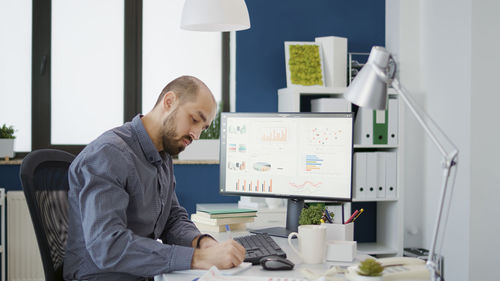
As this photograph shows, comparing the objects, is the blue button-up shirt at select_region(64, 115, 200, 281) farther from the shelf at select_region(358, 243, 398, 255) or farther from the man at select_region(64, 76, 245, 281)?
the shelf at select_region(358, 243, 398, 255)

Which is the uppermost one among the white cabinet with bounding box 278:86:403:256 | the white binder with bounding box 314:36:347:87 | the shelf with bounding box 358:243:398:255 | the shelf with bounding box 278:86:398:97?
the white binder with bounding box 314:36:347:87

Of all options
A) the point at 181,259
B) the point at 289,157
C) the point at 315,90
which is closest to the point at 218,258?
the point at 181,259

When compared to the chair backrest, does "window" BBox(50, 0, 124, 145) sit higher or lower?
higher

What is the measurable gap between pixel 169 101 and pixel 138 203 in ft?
1.09

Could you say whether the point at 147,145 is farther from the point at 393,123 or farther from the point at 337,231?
the point at 393,123

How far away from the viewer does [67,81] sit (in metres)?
3.95

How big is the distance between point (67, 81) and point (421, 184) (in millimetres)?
2672

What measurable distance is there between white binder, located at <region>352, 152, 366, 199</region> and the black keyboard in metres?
1.84

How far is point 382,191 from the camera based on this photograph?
3771 millimetres

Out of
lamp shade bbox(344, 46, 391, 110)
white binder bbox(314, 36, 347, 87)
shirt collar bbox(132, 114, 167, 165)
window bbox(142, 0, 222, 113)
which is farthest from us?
window bbox(142, 0, 222, 113)

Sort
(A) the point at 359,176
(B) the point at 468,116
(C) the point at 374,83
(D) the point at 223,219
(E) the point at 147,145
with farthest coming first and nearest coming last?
(A) the point at 359,176
(B) the point at 468,116
(D) the point at 223,219
(E) the point at 147,145
(C) the point at 374,83

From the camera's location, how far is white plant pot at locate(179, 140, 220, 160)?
12.7 feet

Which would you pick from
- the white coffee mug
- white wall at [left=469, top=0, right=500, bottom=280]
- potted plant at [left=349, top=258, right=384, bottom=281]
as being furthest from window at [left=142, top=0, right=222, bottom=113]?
potted plant at [left=349, top=258, right=384, bottom=281]

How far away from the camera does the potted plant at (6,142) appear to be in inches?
142
